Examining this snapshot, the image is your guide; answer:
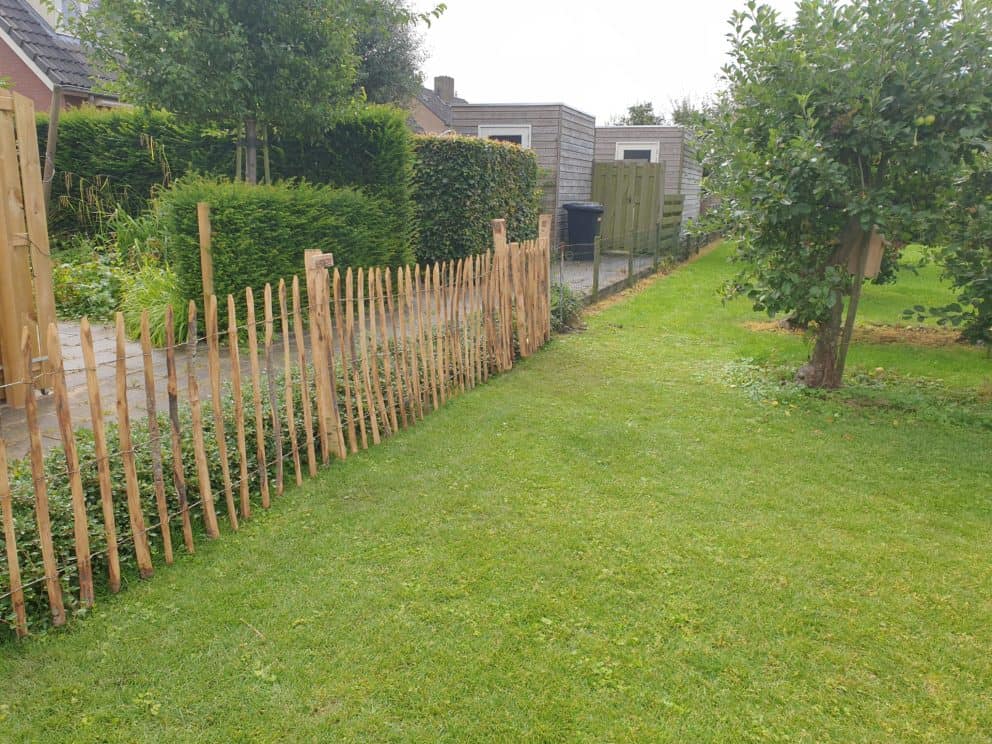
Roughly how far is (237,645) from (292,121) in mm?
6779

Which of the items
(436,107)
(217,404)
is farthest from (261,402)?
(436,107)

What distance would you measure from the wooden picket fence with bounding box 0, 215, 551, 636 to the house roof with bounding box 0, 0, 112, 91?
10.3 metres

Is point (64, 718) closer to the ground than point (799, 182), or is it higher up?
closer to the ground

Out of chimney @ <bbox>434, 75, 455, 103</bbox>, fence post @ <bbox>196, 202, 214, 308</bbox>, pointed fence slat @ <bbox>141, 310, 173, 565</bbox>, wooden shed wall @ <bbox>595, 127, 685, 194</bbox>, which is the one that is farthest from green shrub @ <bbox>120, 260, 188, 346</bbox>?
chimney @ <bbox>434, 75, 455, 103</bbox>

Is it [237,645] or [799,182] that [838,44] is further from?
[237,645]

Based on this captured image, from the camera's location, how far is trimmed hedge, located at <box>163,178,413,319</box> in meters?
6.99

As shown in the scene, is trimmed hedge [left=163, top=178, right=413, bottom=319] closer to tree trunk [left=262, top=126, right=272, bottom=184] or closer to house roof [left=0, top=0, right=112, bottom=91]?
tree trunk [left=262, top=126, right=272, bottom=184]

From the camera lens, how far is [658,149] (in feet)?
71.6

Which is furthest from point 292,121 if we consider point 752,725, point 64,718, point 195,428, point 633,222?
point 633,222

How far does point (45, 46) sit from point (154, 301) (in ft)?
37.0

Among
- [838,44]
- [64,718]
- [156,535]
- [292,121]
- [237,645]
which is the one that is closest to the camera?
[64,718]

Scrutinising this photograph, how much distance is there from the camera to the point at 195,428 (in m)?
3.63

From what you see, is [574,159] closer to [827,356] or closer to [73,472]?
[827,356]

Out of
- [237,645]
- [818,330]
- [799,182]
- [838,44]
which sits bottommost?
[237,645]
